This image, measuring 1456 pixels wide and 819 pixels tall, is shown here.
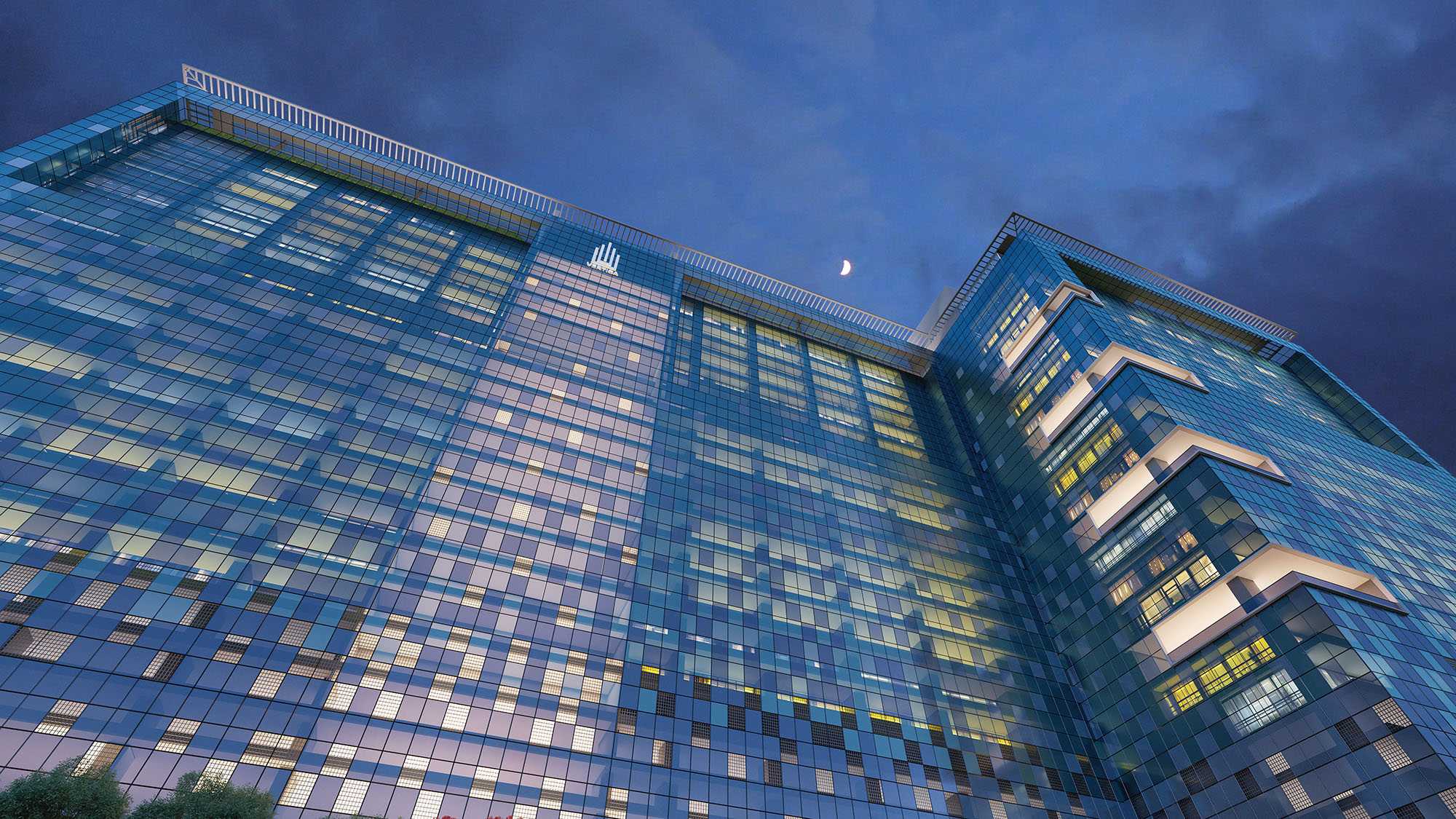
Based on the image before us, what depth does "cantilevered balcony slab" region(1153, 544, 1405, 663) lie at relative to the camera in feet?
154

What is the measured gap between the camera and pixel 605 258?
89312mm

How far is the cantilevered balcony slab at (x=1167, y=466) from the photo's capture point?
187 ft

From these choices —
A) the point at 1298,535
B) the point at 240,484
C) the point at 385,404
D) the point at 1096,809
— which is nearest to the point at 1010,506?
the point at 1298,535

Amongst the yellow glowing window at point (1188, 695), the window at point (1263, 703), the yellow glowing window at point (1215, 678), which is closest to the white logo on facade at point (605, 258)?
the yellow glowing window at point (1188, 695)

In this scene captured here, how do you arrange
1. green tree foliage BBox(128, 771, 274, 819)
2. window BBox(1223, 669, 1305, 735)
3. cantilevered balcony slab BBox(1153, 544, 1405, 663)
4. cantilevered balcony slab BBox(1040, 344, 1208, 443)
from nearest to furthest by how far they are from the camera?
1. green tree foliage BBox(128, 771, 274, 819)
2. window BBox(1223, 669, 1305, 735)
3. cantilevered balcony slab BBox(1153, 544, 1405, 663)
4. cantilevered balcony slab BBox(1040, 344, 1208, 443)

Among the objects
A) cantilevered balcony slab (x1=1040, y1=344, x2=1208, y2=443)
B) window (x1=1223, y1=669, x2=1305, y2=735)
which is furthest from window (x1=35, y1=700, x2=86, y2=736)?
cantilevered balcony slab (x1=1040, y1=344, x2=1208, y2=443)

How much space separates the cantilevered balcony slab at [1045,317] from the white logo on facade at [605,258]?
52.7 meters

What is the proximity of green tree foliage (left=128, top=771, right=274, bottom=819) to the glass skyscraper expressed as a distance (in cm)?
699

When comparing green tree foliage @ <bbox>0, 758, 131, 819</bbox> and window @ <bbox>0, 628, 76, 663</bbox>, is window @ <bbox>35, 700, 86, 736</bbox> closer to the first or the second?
window @ <bbox>0, 628, 76, 663</bbox>

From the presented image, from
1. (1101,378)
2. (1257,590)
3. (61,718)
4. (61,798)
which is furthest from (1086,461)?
(61,718)

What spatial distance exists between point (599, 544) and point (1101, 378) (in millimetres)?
54315

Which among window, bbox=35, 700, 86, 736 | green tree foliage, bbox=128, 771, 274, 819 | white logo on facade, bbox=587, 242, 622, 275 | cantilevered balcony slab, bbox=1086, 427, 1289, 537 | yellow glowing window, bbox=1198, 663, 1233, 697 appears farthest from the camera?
white logo on facade, bbox=587, 242, 622, 275

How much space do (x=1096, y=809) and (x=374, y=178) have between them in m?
103

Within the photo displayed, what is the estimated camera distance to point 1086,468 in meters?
66.9
